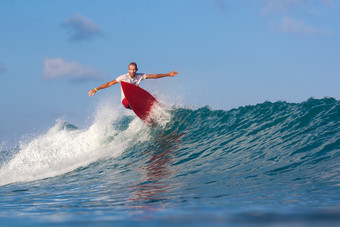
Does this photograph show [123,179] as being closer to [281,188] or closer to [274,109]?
[281,188]

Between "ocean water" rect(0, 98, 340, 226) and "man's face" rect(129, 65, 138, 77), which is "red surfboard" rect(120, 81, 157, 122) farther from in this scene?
"ocean water" rect(0, 98, 340, 226)

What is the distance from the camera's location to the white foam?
418 inches

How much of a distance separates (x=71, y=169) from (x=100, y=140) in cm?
295

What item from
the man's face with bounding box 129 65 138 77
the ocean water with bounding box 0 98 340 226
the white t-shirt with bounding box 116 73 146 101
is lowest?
the ocean water with bounding box 0 98 340 226

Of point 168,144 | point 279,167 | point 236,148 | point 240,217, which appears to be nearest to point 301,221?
point 240,217

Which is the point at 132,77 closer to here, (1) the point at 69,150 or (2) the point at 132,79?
(2) the point at 132,79

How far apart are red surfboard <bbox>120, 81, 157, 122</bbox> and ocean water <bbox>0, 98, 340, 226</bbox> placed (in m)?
0.68

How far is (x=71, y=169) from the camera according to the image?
1004cm

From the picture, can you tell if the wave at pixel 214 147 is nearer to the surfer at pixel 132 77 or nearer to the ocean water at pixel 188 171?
the ocean water at pixel 188 171

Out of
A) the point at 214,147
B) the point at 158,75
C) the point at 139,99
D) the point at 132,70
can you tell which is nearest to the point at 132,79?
the point at 132,70

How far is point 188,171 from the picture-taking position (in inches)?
296

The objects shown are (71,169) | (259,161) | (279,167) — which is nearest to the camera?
(279,167)

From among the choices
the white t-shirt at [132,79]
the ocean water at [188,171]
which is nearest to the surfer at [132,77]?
the white t-shirt at [132,79]

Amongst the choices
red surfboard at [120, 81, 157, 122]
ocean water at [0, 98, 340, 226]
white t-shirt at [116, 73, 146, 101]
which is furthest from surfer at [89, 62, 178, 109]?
ocean water at [0, 98, 340, 226]
